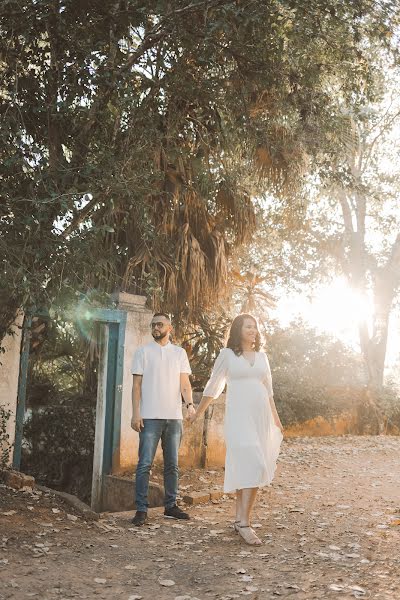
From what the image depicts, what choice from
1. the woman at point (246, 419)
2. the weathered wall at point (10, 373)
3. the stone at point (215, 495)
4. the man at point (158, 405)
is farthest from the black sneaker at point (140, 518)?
the weathered wall at point (10, 373)

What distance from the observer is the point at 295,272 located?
20.8 metres

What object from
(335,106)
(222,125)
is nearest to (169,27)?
(222,125)

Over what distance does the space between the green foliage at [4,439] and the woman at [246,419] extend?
3142mm

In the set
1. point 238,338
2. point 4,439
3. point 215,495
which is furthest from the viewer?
point 215,495

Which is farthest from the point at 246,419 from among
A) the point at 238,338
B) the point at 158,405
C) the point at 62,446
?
the point at 62,446

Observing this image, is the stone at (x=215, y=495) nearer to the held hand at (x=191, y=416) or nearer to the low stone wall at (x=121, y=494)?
the low stone wall at (x=121, y=494)

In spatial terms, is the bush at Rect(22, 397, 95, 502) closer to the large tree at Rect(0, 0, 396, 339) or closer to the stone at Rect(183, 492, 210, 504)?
the stone at Rect(183, 492, 210, 504)

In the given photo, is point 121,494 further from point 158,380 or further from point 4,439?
point 158,380

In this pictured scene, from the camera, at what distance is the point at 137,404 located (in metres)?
7.11

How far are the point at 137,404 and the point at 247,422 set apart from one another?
128cm

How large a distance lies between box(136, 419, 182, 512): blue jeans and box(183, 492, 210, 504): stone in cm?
113

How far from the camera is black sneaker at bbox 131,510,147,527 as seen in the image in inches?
276

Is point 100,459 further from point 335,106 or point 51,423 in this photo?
point 335,106

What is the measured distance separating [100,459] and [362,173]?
13335mm
